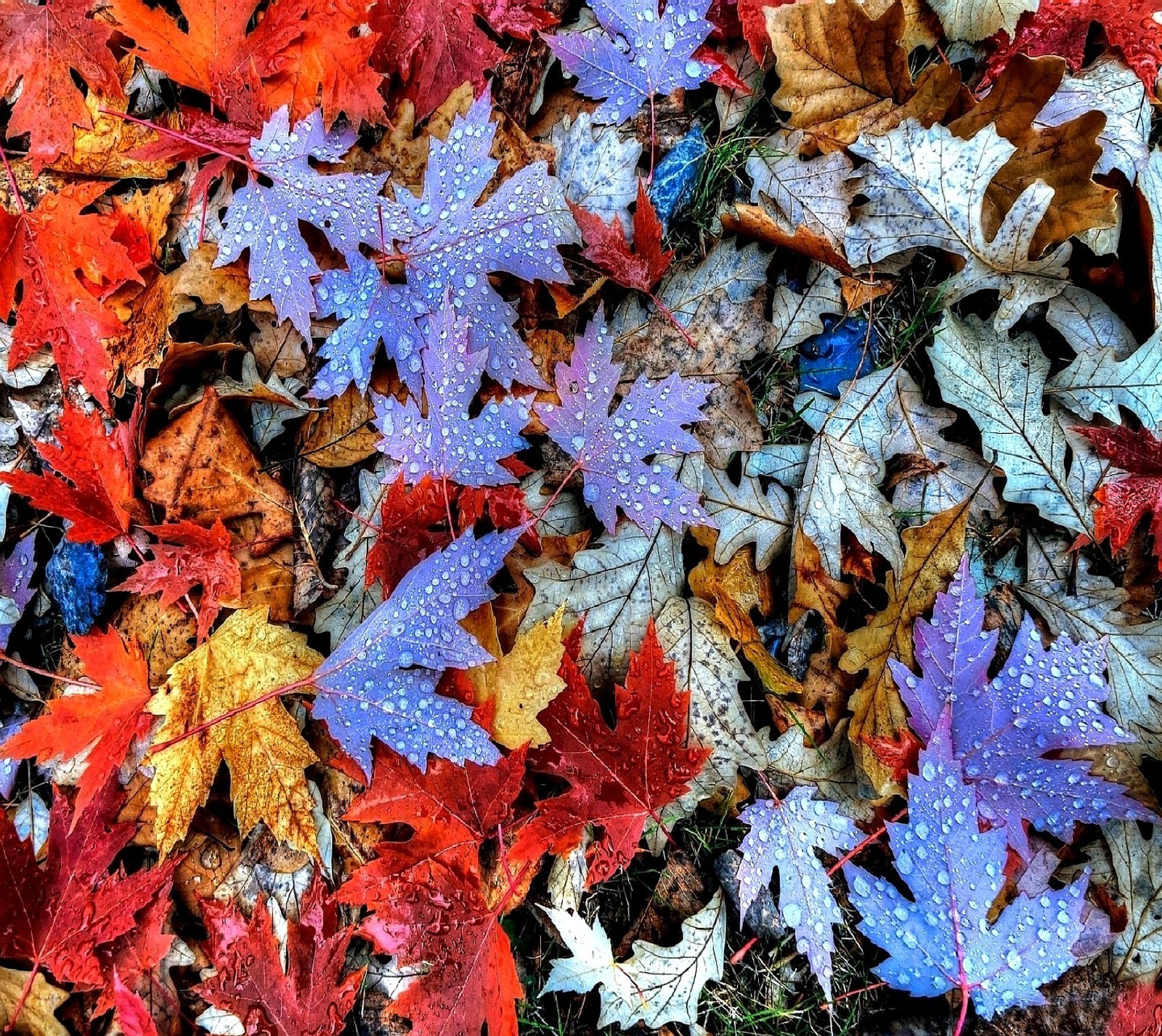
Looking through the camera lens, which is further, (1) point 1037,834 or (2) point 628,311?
(2) point 628,311

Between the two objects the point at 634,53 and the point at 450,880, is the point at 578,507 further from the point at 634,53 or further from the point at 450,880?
the point at 634,53

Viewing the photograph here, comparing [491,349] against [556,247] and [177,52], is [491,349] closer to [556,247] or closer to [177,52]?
[556,247]

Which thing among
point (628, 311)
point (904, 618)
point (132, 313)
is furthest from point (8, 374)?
point (904, 618)

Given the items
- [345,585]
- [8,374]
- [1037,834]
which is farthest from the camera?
[8,374]

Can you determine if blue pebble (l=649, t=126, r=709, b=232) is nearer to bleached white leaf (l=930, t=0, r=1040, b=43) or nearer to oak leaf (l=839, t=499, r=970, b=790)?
bleached white leaf (l=930, t=0, r=1040, b=43)

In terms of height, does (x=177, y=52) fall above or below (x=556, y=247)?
above

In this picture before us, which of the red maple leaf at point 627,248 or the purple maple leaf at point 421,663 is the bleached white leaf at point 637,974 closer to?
the purple maple leaf at point 421,663

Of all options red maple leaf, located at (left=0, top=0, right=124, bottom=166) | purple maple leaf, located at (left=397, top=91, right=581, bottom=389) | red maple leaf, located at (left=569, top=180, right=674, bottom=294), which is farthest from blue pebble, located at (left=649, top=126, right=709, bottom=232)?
red maple leaf, located at (left=0, top=0, right=124, bottom=166)
